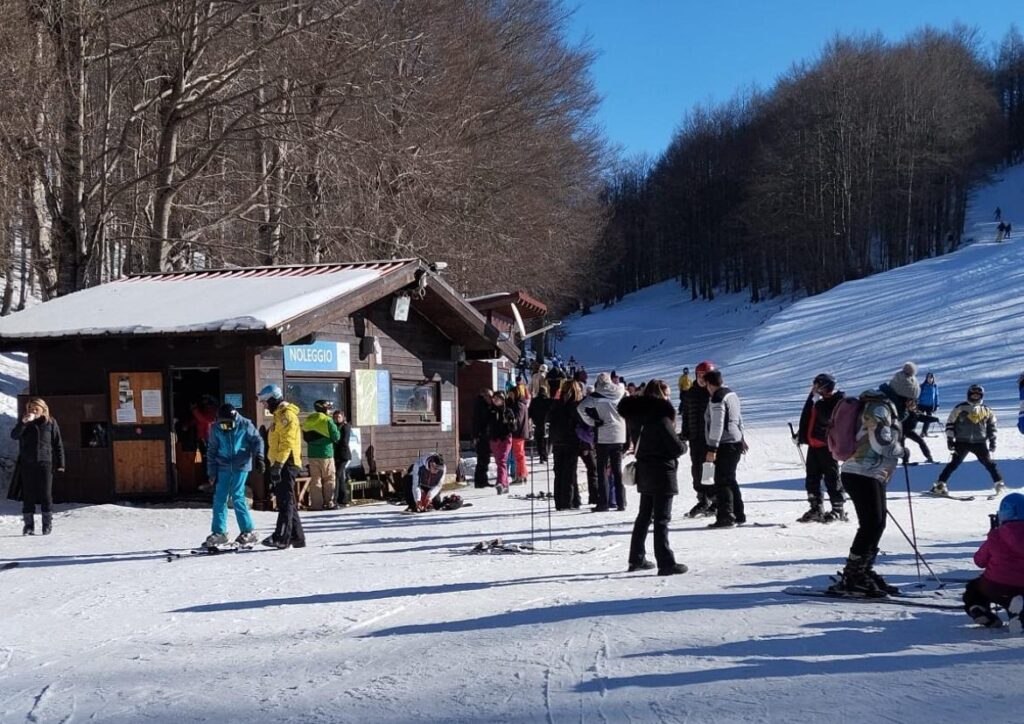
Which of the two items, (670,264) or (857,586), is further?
(670,264)

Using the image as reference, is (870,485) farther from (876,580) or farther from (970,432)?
(970,432)

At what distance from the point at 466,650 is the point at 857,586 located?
2.80m

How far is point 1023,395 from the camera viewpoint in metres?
11.7

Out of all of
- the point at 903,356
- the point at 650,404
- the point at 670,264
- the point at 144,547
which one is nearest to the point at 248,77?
the point at 144,547

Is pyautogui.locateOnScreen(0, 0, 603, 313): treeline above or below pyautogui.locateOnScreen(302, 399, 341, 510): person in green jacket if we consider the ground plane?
above

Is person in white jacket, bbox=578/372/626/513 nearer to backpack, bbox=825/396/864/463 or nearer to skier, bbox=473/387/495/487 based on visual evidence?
skier, bbox=473/387/495/487

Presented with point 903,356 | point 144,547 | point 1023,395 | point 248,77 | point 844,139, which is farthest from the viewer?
→ point 844,139

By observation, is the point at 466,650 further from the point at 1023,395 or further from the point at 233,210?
the point at 233,210

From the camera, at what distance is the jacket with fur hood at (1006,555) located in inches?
227

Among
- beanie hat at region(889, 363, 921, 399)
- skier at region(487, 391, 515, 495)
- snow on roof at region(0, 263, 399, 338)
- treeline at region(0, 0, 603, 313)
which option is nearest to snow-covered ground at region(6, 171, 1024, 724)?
beanie hat at region(889, 363, 921, 399)

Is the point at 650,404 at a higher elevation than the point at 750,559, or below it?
higher

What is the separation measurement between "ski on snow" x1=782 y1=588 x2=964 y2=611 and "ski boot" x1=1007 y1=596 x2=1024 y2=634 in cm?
69

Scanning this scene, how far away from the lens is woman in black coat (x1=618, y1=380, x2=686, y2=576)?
322 inches

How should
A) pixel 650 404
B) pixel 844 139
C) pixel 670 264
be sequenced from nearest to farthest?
pixel 650 404 < pixel 844 139 < pixel 670 264
